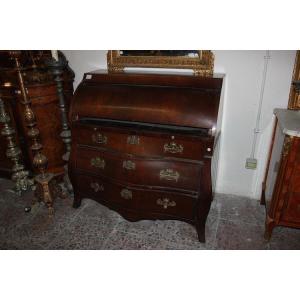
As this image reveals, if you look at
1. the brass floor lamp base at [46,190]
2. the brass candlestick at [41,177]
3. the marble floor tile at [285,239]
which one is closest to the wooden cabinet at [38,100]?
the brass candlestick at [41,177]

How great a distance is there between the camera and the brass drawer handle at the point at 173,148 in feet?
6.30

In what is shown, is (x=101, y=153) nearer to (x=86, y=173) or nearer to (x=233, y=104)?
(x=86, y=173)

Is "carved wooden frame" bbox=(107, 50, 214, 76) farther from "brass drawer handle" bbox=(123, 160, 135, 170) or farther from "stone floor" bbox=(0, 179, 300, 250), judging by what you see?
"stone floor" bbox=(0, 179, 300, 250)

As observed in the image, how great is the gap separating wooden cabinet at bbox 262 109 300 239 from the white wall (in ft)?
0.81

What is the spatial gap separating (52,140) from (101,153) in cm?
104

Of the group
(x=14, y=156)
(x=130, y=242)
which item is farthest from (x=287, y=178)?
(x=14, y=156)

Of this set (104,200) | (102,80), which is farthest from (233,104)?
(104,200)

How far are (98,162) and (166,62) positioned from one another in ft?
3.90

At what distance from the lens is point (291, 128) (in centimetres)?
178

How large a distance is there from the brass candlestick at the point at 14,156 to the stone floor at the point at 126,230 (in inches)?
10.6

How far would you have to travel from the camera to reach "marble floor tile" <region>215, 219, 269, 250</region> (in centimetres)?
217

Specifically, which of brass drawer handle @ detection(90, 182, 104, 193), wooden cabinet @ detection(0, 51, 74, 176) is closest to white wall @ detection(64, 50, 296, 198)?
wooden cabinet @ detection(0, 51, 74, 176)

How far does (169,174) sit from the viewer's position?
1995mm

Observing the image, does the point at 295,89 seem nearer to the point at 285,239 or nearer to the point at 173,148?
the point at 173,148
